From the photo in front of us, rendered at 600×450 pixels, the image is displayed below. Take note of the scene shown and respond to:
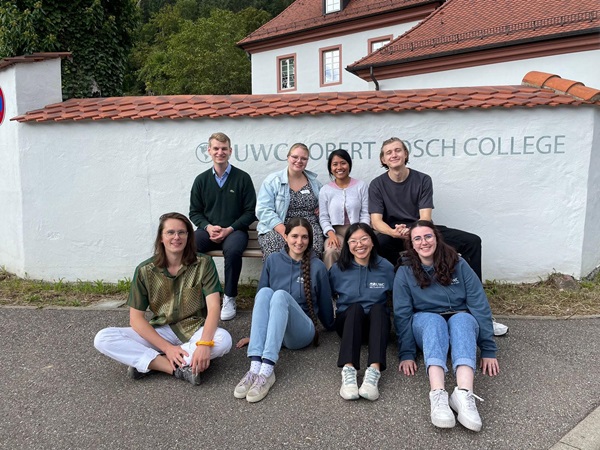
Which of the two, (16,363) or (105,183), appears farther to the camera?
(105,183)

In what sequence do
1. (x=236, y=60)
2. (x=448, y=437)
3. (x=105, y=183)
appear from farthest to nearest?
(x=236, y=60) < (x=105, y=183) < (x=448, y=437)

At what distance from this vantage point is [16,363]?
367cm

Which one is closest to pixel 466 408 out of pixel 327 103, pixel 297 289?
pixel 297 289

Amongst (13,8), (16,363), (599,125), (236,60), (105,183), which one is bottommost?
(16,363)

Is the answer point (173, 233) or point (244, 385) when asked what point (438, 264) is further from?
point (173, 233)

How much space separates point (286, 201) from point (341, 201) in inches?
20.6

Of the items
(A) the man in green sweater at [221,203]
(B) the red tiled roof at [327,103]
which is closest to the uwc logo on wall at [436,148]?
(B) the red tiled roof at [327,103]

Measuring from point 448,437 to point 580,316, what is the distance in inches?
99.3

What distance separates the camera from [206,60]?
3259 cm

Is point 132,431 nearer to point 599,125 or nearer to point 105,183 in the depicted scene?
point 105,183

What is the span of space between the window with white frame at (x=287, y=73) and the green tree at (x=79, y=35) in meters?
14.4

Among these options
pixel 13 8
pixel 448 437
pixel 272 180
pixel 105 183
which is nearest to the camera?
pixel 448 437

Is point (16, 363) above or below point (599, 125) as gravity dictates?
below

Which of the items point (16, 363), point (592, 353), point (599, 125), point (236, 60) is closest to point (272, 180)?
point (16, 363)
